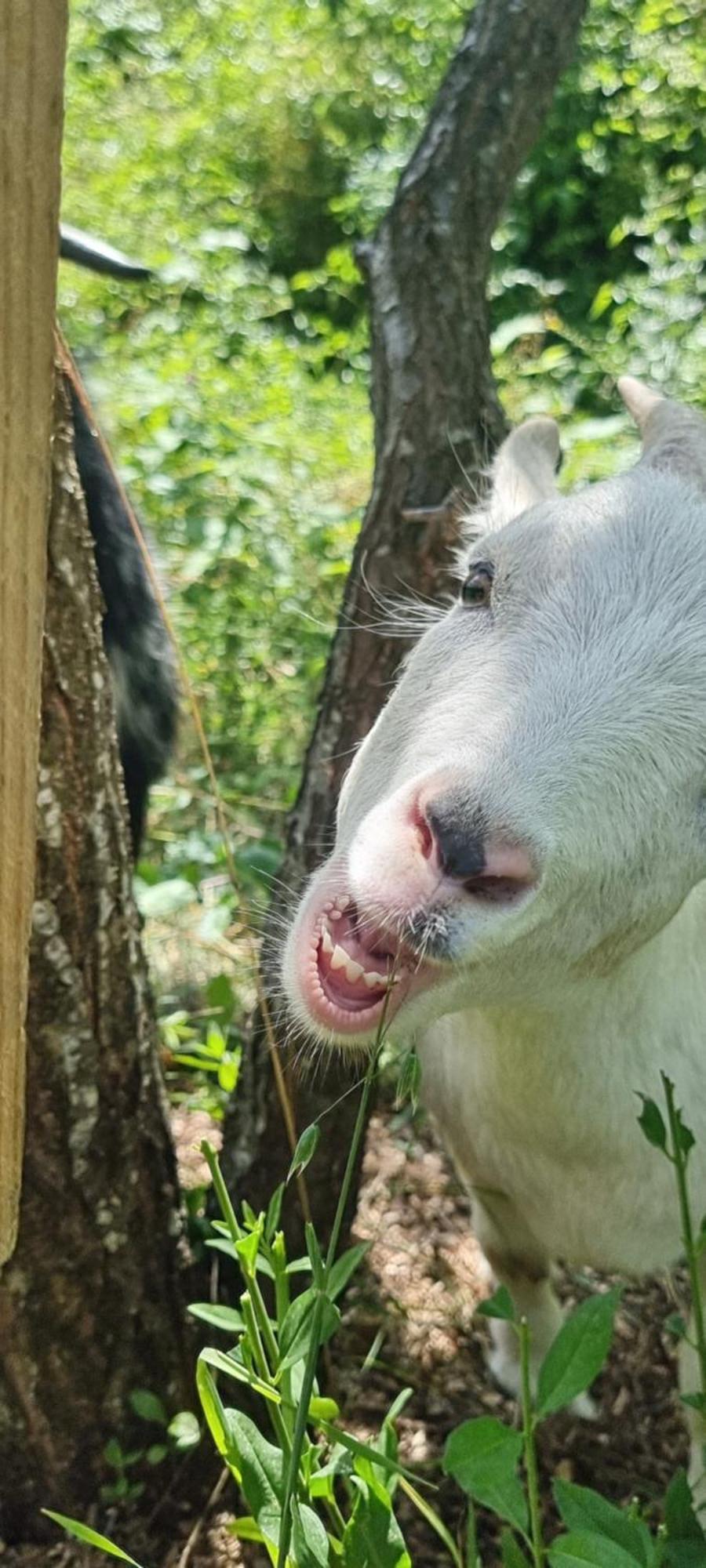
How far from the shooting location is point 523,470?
7.14 feet

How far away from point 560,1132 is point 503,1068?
0.13 metres

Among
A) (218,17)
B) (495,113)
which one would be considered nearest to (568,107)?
(218,17)

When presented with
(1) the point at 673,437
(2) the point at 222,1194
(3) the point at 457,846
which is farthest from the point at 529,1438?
(1) the point at 673,437

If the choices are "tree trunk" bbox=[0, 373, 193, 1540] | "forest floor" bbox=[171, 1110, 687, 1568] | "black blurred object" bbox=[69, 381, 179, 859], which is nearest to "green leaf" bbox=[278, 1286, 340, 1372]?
"tree trunk" bbox=[0, 373, 193, 1540]

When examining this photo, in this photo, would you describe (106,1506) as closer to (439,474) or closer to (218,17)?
(439,474)

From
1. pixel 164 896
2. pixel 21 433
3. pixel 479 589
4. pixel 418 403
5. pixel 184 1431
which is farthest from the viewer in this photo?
pixel 164 896

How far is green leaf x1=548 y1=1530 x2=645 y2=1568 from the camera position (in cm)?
131

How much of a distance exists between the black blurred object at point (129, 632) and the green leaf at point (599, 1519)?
2.04m

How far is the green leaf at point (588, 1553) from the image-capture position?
51.7 inches

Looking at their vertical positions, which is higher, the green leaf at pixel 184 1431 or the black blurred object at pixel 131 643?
the black blurred object at pixel 131 643

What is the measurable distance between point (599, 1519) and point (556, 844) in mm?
706

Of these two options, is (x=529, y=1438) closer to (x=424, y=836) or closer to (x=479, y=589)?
(x=424, y=836)

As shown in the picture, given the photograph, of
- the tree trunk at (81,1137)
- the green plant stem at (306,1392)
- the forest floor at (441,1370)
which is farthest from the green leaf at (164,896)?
the green plant stem at (306,1392)

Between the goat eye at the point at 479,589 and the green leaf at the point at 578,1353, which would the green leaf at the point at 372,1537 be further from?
the goat eye at the point at 479,589
